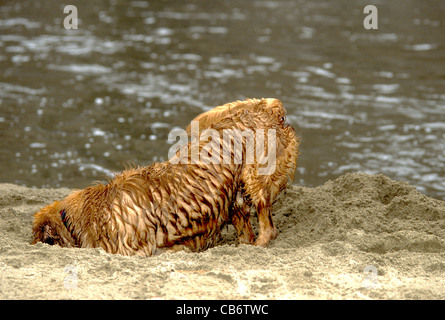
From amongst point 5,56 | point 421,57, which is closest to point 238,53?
point 421,57

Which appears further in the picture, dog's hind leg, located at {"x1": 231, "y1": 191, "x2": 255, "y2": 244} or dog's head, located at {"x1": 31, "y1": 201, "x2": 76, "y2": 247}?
dog's hind leg, located at {"x1": 231, "y1": 191, "x2": 255, "y2": 244}

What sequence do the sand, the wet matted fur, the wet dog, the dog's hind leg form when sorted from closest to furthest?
the sand → the wet dog → the wet matted fur → the dog's hind leg

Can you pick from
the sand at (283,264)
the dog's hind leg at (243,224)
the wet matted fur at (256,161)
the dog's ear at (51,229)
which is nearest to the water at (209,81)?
the sand at (283,264)

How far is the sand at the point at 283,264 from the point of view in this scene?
3.98 m

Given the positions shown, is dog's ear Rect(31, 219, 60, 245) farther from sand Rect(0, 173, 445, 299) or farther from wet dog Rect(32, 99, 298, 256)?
sand Rect(0, 173, 445, 299)

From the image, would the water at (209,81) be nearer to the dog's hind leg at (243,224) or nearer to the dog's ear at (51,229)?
the dog's hind leg at (243,224)

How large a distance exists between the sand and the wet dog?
24 cm

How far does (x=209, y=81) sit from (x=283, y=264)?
8.33m

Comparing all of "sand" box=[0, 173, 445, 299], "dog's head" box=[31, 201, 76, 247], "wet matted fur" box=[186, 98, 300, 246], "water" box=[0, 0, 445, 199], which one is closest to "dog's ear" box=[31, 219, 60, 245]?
"dog's head" box=[31, 201, 76, 247]

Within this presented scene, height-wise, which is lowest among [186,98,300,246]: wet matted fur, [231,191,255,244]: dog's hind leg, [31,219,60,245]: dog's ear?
[231,191,255,244]: dog's hind leg

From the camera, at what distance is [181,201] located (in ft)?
16.3

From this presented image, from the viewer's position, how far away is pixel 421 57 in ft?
46.6

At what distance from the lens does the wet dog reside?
4.86 m

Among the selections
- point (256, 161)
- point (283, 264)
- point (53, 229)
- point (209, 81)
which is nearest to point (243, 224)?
point (256, 161)
